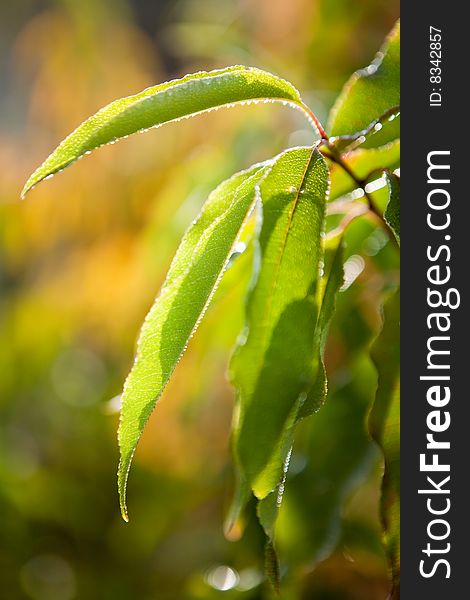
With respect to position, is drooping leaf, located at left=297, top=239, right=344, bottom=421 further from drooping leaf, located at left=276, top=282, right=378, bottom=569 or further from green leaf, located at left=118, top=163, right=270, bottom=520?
drooping leaf, located at left=276, top=282, right=378, bottom=569

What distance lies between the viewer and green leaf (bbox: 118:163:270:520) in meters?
0.40

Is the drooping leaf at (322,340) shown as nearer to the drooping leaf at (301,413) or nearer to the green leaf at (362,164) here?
the drooping leaf at (301,413)

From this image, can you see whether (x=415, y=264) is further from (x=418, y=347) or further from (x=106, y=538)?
(x=106, y=538)

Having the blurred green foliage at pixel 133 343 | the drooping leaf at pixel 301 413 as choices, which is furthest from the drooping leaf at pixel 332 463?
the drooping leaf at pixel 301 413

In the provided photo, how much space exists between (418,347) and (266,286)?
0.46 feet

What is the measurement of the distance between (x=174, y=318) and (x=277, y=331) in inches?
2.1

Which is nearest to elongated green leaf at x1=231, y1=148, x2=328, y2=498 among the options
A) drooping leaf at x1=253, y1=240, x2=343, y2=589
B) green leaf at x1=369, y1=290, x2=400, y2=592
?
drooping leaf at x1=253, y1=240, x2=343, y2=589

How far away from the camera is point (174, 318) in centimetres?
41

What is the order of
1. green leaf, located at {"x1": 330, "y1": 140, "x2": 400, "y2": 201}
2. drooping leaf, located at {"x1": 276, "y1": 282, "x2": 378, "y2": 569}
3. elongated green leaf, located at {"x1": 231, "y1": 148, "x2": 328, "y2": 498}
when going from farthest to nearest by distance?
drooping leaf, located at {"x1": 276, "y1": 282, "x2": 378, "y2": 569} < green leaf, located at {"x1": 330, "y1": 140, "x2": 400, "y2": 201} < elongated green leaf, located at {"x1": 231, "y1": 148, "x2": 328, "y2": 498}

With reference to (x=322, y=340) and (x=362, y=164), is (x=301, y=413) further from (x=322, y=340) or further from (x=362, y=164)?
(x=362, y=164)

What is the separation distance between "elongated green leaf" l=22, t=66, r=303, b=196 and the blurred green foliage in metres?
0.19

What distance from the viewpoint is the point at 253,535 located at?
724mm

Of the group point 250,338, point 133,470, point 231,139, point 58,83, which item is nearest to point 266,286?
point 250,338

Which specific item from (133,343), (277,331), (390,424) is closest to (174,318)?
(277,331)
